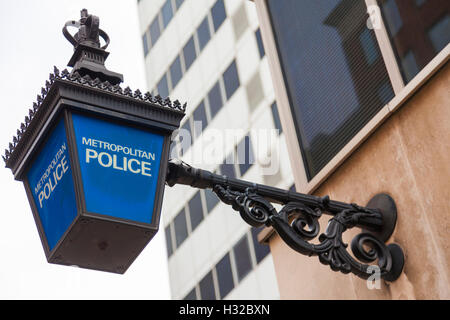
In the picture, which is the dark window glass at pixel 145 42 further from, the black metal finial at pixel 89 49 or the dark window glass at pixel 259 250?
the black metal finial at pixel 89 49

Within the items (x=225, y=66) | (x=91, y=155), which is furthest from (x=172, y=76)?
(x=91, y=155)

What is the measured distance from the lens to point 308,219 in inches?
217

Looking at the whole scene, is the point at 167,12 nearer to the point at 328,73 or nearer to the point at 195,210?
the point at 195,210

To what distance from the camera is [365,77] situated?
6.81 meters

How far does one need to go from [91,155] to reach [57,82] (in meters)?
0.52

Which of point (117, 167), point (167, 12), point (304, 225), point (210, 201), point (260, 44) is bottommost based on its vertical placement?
point (304, 225)

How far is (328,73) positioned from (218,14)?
70.3 ft

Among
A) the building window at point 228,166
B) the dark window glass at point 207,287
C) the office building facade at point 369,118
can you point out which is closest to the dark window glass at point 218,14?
the building window at point 228,166

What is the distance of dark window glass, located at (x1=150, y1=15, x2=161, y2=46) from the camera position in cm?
3228

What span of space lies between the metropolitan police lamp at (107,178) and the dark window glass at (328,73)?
4.61 feet

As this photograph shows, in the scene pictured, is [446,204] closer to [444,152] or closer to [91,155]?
[444,152]

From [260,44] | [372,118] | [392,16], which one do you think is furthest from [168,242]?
[392,16]

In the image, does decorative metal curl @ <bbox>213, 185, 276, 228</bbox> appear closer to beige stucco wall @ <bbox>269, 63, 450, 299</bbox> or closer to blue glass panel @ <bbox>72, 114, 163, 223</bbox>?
blue glass panel @ <bbox>72, 114, 163, 223</bbox>

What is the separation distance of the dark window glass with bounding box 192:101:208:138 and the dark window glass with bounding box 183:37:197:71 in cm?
194
